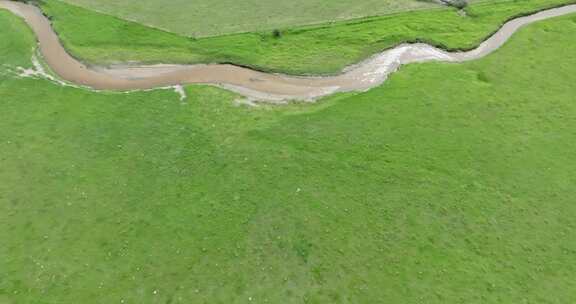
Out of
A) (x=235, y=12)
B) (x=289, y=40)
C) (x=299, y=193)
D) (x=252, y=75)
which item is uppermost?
(x=235, y=12)

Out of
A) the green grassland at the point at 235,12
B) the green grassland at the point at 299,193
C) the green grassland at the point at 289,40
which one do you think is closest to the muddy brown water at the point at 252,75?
the green grassland at the point at 289,40

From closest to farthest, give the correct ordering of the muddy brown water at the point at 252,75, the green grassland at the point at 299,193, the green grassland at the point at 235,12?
the green grassland at the point at 299,193 < the muddy brown water at the point at 252,75 < the green grassland at the point at 235,12

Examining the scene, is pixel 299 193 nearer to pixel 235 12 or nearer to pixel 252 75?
pixel 252 75

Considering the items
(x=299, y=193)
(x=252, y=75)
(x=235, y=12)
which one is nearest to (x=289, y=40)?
(x=252, y=75)

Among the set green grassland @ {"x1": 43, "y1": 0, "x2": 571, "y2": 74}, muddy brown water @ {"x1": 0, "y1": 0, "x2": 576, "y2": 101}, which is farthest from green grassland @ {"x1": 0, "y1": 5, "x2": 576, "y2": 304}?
green grassland @ {"x1": 43, "y1": 0, "x2": 571, "y2": 74}

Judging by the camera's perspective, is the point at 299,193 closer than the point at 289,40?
Yes

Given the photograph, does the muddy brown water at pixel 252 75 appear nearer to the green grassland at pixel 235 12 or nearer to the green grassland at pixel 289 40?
the green grassland at pixel 289 40
